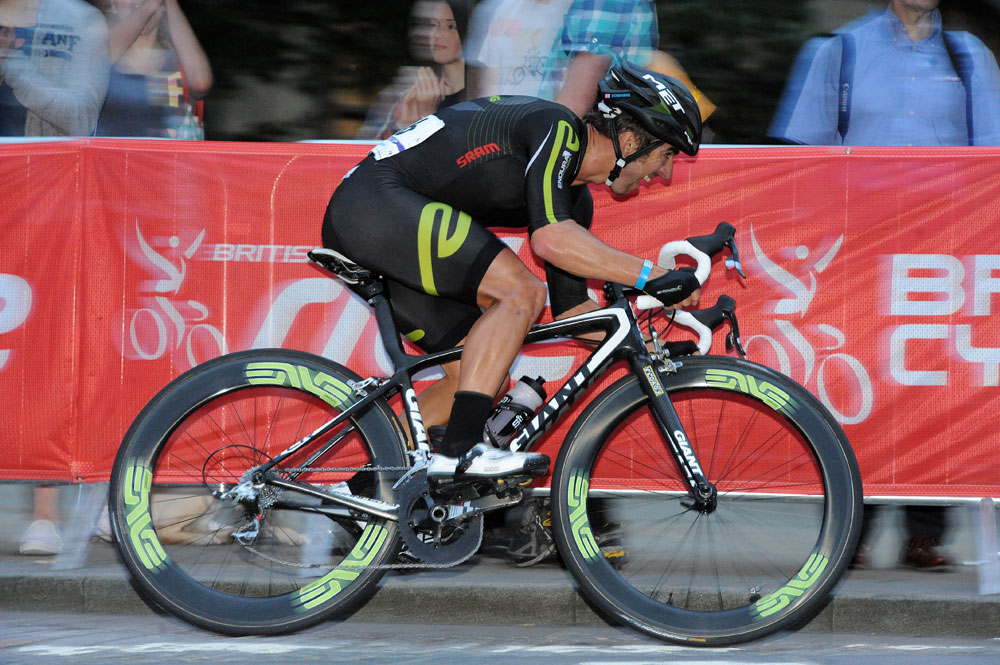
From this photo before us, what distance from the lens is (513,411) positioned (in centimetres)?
396

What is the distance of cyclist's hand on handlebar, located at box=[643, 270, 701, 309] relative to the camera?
12.1ft

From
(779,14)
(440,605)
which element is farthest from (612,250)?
(779,14)

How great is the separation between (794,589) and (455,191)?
5.91ft

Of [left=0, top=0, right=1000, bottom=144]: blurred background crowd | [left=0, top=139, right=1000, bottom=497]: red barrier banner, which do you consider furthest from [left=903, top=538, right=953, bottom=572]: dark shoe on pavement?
[left=0, top=0, right=1000, bottom=144]: blurred background crowd

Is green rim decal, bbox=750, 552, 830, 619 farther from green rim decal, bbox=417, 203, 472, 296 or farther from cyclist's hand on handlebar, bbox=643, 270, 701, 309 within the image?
green rim decal, bbox=417, 203, 472, 296

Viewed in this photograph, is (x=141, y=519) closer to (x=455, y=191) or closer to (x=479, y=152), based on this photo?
(x=455, y=191)

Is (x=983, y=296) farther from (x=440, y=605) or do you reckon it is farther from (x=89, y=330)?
(x=89, y=330)

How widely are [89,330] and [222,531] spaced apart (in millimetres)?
1243

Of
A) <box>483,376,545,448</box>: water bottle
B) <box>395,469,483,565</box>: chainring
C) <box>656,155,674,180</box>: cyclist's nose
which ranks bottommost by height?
<box>395,469,483,565</box>: chainring

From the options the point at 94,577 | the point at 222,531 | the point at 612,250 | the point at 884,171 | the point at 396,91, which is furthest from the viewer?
the point at 396,91

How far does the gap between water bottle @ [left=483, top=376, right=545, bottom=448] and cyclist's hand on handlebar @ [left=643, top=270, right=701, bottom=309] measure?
585mm

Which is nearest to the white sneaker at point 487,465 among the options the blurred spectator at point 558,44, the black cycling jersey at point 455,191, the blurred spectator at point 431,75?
the black cycling jersey at point 455,191

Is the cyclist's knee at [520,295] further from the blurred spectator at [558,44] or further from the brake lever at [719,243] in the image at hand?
the blurred spectator at [558,44]

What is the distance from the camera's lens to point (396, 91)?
6.14 meters
